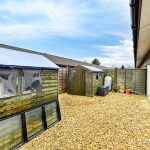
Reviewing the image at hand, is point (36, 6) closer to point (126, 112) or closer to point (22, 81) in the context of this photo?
point (22, 81)

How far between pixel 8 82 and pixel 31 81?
3.80ft

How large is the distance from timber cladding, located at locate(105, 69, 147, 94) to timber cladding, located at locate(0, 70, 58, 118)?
11713 millimetres

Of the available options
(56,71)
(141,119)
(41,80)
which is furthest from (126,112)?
(41,80)

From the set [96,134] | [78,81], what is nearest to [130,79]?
[78,81]

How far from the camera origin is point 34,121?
19.9 ft

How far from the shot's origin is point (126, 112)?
9.58m

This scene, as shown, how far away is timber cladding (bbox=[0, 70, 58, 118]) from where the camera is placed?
4.95 meters

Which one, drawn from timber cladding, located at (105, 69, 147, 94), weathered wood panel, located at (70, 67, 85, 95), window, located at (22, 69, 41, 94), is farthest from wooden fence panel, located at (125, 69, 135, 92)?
window, located at (22, 69, 41, 94)

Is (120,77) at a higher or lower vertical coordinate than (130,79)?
higher

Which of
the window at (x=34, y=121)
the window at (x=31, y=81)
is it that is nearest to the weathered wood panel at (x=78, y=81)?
the window at (x=31, y=81)

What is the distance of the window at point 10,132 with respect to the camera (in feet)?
15.3

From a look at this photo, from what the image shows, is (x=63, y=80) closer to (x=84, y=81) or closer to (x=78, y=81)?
(x=78, y=81)

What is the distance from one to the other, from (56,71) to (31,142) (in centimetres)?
346

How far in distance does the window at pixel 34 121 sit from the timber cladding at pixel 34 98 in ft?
0.72
